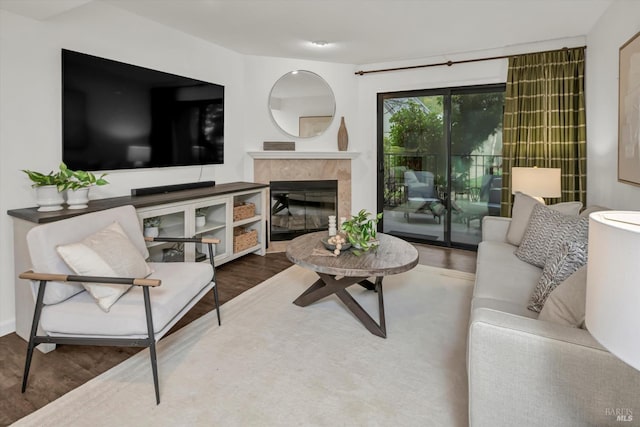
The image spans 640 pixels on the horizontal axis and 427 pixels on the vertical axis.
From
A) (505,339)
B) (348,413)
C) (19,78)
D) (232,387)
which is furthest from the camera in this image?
(19,78)

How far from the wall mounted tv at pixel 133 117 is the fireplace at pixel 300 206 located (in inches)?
39.0

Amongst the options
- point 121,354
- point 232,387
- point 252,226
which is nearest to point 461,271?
point 252,226

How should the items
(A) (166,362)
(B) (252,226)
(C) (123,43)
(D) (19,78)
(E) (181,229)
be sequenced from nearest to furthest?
(A) (166,362)
(D) (19,78)
(C) (123,43)
(E) (181,229)
(B) (252,226)

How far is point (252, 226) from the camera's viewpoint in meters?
4.53

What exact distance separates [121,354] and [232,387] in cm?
79

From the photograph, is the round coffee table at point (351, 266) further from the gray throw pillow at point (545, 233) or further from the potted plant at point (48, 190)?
the potted plant at point (48, 190)

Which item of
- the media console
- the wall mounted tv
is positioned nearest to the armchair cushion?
the media console

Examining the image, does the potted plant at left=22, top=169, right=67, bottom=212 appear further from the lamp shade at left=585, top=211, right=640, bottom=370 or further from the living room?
the lamp shade at left=585, top=211, right=640, bottom=370

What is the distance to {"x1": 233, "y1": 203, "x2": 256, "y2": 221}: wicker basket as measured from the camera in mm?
4141

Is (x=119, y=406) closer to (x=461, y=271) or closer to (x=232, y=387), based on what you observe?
(x=232, y=387)

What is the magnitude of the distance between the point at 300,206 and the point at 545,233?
3.06 m

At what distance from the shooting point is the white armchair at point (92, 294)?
6.02 feet

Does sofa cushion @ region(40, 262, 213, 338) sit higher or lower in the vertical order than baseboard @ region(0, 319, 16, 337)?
higher

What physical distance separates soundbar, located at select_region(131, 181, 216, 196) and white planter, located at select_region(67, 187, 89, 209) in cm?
62
